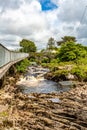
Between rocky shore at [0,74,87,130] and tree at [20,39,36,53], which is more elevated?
tree at [20,39,36,53]

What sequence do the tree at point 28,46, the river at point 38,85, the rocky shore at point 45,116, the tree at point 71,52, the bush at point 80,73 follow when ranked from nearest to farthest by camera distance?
the rocky shore at point 45,116 → the river at point 38,85 → the bush at point 80,73 → the tree at point 71,52 → the tree at point 28,46

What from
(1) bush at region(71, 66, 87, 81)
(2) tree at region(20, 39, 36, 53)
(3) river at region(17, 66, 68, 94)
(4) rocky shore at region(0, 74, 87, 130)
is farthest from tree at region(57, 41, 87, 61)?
(2) tree at region(20, 39, 36, 53)

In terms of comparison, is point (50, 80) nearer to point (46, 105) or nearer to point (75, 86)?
point (75, 86)

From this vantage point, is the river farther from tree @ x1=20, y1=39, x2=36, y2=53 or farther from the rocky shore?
tree @ x1=20, y1=39, x2=36, y2=53

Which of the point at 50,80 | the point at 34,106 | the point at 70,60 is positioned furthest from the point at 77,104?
the point at 70,60

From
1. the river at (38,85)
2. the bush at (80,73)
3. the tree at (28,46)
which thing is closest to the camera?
the river at (38,85)

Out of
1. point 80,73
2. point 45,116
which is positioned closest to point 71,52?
point 80,73

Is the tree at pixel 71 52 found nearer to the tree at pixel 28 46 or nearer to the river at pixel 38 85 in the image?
the river at pixel 38 85

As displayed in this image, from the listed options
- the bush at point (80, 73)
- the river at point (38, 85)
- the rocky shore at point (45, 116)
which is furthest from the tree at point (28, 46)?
the rocky shore at point (45, 116)

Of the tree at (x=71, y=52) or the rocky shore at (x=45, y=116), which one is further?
the tree at (x=71, y=52)

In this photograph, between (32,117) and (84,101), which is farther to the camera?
(84,101)

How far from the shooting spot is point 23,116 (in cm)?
1614

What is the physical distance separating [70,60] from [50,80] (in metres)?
22.6

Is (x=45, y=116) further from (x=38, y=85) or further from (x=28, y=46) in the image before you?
(x=28, y=46)
